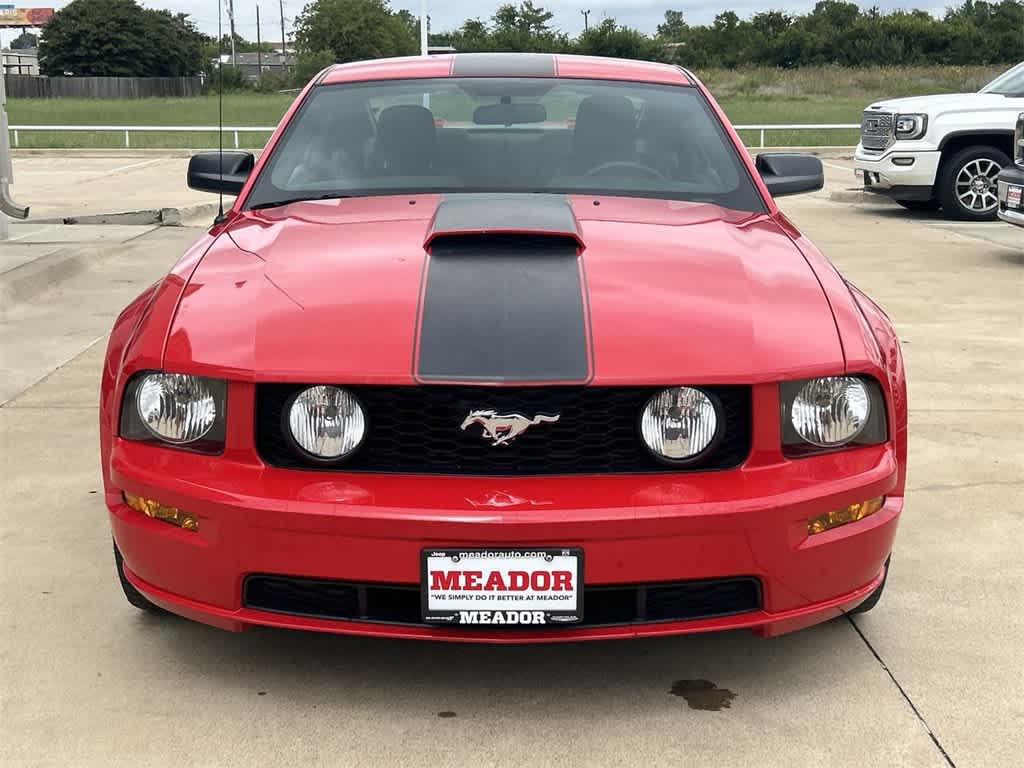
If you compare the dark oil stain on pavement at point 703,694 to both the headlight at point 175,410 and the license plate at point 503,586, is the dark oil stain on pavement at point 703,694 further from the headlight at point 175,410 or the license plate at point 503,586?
the headlight at point 175,410

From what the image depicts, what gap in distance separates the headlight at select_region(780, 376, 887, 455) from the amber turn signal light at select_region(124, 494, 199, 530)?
3.99ft

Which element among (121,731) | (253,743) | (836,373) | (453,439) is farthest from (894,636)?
(121,731)

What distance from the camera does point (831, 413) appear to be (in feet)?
9.29

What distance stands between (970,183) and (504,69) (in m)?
10.4

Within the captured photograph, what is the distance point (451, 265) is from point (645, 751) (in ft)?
3.69

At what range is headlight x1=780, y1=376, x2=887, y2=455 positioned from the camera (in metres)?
2.79

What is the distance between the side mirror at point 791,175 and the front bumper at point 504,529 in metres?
1.72

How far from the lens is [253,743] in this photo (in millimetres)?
2754

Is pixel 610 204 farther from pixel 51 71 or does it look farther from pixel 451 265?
pixel 51 71

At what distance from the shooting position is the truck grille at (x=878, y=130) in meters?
14.0

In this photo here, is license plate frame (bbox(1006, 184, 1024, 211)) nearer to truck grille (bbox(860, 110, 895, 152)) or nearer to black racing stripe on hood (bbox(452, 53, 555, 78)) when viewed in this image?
truck grille (bbox(860, 110, 895, 152))

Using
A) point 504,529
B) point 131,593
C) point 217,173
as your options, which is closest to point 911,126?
point 217,173

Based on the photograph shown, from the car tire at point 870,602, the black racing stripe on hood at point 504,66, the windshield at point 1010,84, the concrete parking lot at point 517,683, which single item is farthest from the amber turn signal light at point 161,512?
the windshield at point 1010,84

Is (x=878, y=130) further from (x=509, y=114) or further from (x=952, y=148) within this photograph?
(x=509, y=114)
